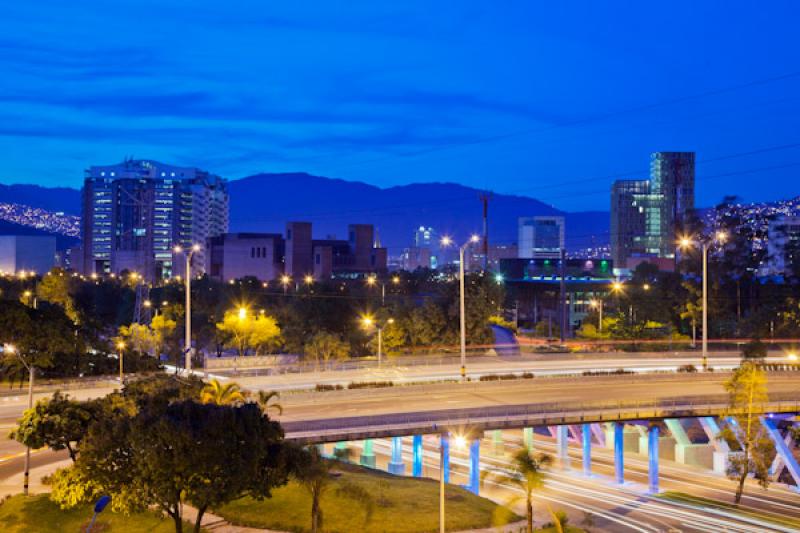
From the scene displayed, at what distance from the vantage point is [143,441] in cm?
2081

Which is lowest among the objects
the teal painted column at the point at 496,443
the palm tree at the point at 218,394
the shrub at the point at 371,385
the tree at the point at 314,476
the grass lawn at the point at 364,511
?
the teal painted column at the point at 496,443

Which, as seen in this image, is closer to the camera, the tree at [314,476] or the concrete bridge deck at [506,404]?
the tree at [314,476]

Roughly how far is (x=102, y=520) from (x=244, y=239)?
106 meters

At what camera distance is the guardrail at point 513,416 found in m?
33.7

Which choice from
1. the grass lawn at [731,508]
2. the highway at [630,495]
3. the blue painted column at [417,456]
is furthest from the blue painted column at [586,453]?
the blue painted column at [417,456]

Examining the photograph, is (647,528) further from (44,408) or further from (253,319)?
(253,319)

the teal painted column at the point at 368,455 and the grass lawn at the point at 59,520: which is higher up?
the grass lawn at the point at 59,520

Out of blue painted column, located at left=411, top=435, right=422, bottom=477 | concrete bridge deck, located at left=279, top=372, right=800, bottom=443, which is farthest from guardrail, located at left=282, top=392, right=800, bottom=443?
blue painted column, located at left=411, top=435, right=422, bottom=477

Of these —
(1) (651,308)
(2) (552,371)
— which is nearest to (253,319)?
(2) (552,371)

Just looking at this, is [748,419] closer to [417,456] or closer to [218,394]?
[417,456]

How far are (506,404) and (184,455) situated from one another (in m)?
21.7

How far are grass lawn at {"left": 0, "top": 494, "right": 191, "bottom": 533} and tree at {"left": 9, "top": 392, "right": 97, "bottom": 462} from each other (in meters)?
1.59

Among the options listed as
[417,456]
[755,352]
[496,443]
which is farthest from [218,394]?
[755,352]

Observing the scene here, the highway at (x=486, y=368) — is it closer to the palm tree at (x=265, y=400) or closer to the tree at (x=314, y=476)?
the palm tree at (x=265, y=400)
